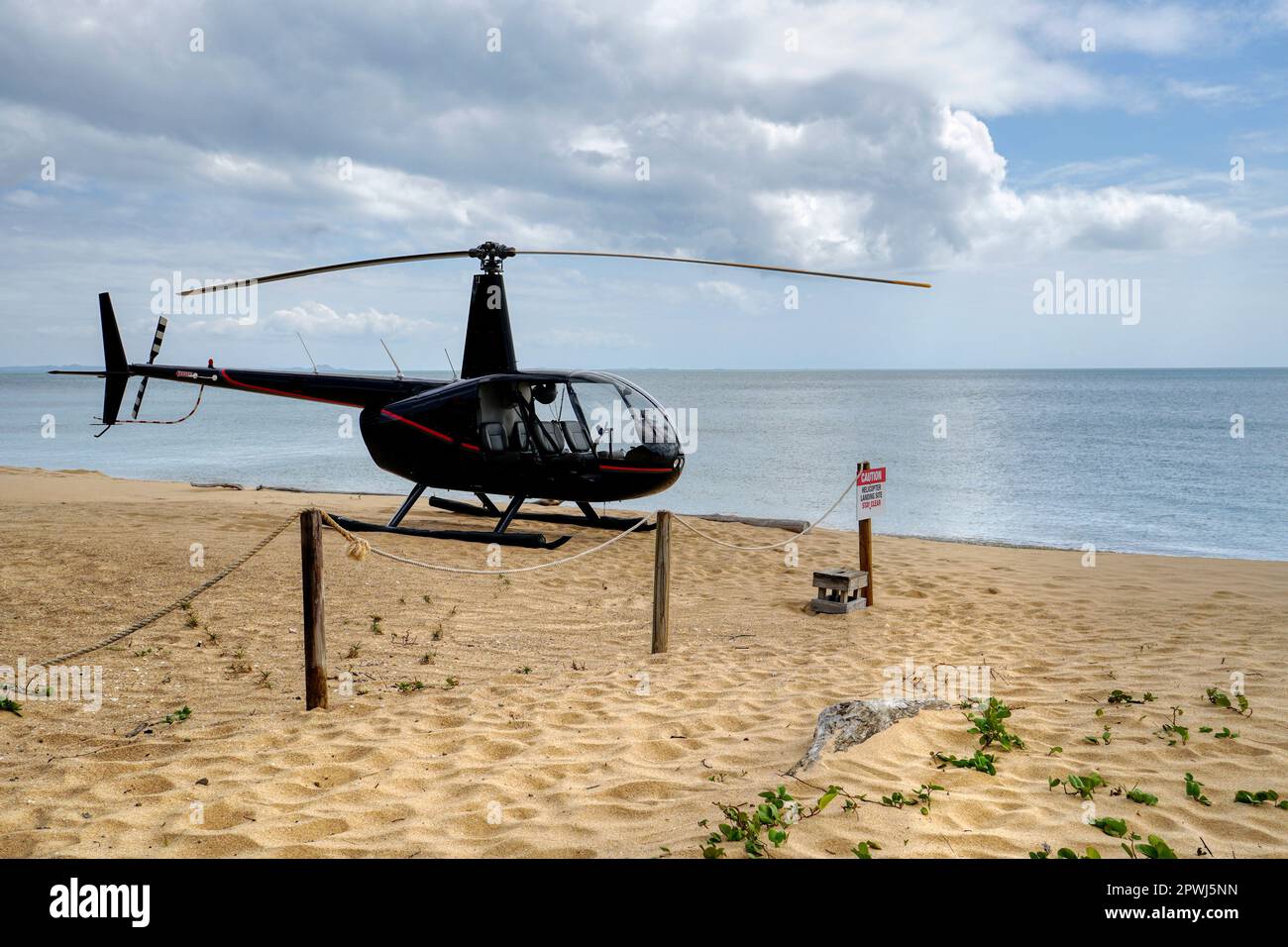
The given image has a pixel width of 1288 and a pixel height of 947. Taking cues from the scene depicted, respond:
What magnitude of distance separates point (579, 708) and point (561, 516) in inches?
311

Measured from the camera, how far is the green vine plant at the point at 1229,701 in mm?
5047

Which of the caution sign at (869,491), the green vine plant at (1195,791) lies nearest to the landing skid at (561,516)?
the caution sign at (869,491)

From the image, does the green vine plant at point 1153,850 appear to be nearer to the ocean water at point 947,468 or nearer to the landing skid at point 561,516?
the landing skid at point 561,516

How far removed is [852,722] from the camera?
15.1ft

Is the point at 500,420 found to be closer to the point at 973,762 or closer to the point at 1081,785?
the point at 973,762

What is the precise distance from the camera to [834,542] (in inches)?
566

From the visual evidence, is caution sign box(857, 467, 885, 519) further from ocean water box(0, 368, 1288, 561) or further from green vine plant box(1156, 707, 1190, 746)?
ocean water box(0, 368, 1288, 561)

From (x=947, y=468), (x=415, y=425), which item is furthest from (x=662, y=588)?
(x=947, y=468)

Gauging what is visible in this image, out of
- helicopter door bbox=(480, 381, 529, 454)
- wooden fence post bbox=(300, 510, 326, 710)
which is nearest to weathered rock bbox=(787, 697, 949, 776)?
wooden fence post bbox=(300, 510, 326, 710)

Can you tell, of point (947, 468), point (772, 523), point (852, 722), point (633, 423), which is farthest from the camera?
point (947, 468)

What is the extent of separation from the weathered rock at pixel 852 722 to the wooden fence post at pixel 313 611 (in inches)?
127
